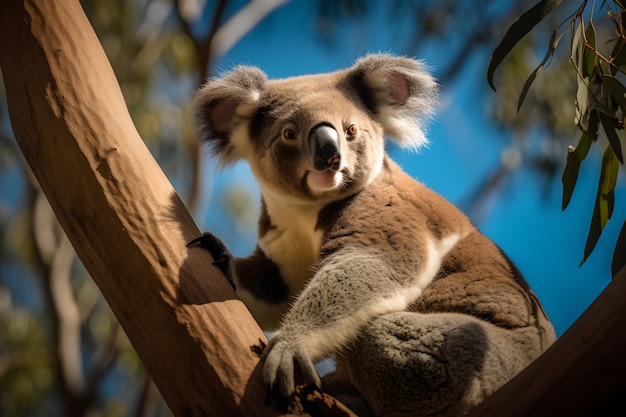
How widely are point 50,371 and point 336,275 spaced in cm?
583

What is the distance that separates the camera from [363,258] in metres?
2.25

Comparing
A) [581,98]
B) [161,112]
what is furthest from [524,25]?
[161,112]

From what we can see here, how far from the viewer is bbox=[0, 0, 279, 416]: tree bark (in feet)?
5.95

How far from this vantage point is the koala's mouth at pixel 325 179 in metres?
2.44

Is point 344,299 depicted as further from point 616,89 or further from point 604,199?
point 616,89

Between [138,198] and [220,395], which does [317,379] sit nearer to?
[220,395]

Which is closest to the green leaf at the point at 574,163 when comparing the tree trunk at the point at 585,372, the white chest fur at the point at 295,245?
the tree trunk at the point at 585,372

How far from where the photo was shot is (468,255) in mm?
2477

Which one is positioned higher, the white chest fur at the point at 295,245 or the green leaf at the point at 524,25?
the green leaf at the point at 524,25

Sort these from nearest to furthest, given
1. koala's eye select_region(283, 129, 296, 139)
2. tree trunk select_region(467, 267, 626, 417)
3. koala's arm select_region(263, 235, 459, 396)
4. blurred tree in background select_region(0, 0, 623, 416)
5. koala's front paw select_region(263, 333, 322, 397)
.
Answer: tree trunk select_region(467, 267, 626, 417), koala's front paw select_region(263, 333, 322, 397), koala's arm select_region(263, 235, 459, 396), koala's eye select_region(283, 129, 296, 139), blurred tree in background select_region(0, 0, 623, 416)

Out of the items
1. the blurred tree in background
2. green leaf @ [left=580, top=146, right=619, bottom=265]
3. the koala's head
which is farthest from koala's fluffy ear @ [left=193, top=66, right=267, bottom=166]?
the blurred tree in background

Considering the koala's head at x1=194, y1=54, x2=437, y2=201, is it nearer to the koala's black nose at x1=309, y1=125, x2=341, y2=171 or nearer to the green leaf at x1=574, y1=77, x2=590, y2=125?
the koala's black nose at x1=309, y1=125, x2=341, y2=171

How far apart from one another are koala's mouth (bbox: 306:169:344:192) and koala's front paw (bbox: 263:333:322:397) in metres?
0.67

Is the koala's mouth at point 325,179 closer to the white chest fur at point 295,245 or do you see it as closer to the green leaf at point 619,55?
the white chest fur at point 295,245
